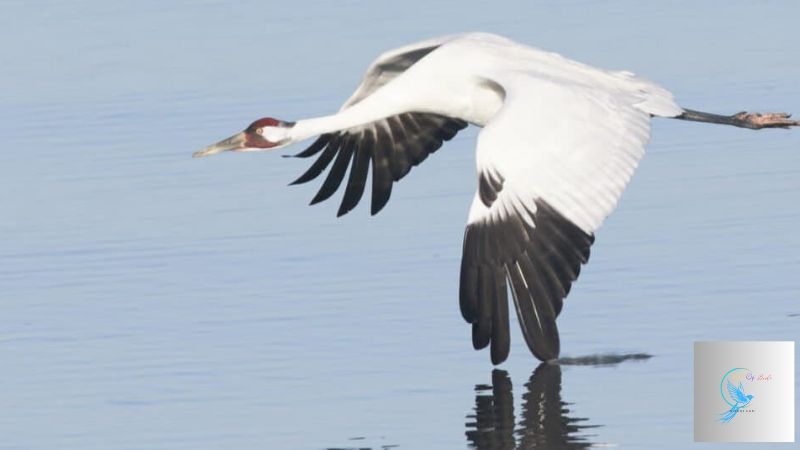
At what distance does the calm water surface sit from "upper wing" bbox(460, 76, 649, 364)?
0.50 metres

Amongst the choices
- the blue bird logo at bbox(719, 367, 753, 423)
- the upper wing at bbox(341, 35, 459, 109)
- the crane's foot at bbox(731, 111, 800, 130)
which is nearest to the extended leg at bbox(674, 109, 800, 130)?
the crane's foot at bbox(731, 111, 800, 130)

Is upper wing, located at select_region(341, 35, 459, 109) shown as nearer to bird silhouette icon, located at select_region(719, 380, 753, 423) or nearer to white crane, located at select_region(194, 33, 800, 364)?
white crane, located at select_region(194, 33, 800, 364)

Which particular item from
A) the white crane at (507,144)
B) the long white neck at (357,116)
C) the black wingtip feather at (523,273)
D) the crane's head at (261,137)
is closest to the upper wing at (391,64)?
the white crane at (507,144)

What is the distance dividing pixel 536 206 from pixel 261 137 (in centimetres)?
266

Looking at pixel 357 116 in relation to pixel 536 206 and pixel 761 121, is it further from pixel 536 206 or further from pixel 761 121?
pixel 761 121

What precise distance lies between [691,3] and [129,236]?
911 centimetres

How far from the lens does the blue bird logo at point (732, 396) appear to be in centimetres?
1064

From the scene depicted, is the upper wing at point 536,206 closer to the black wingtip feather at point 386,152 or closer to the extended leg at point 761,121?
the black wingtip feather at point 386,152

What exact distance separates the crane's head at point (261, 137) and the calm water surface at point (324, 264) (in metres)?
0.83

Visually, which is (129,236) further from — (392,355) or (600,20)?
(600,20)

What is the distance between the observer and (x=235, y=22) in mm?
23438

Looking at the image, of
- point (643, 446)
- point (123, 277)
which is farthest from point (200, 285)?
point (643, 446)

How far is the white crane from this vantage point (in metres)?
11.2

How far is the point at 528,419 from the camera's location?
1102 centimetres
